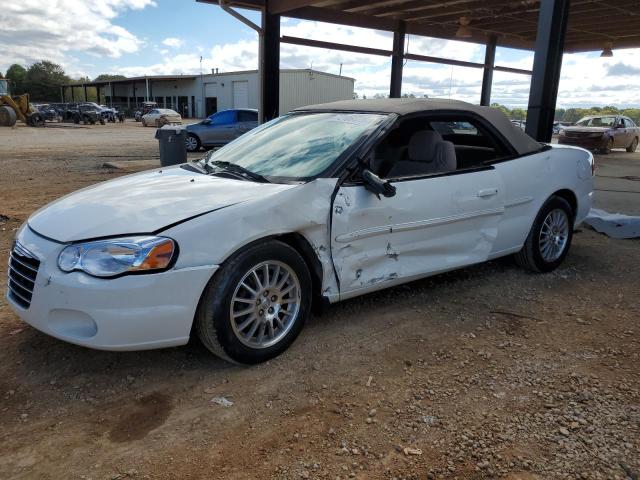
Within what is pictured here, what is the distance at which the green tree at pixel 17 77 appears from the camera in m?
88.2

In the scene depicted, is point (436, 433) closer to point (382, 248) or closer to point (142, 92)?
point (382, 248)

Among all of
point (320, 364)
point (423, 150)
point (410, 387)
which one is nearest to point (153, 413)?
point (320, 364)

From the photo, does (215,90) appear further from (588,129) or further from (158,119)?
(588,129)

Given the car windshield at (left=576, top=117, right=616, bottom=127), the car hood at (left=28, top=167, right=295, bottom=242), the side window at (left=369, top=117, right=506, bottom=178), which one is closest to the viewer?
the car hood at (left=28, top=167, right=295, bottom=242)

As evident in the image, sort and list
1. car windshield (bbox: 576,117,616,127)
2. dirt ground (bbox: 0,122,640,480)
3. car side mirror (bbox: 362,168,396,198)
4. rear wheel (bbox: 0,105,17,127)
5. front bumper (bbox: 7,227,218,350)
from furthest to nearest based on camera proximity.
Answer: rear wheel (bbox: 0,105,17,127), car windshield (bbox: 576,117,616,127), car side mirror (bbox: 362,168,396,198), front bumper (bbox: 7,227,218,350), dirt ground (bbox: 0,122,640,480)

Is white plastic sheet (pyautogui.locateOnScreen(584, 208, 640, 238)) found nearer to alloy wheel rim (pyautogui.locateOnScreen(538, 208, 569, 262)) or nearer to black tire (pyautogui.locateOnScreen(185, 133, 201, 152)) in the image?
alloy wheel rim (pyautogui.locateOnScreen(538, 208, 569, 262))

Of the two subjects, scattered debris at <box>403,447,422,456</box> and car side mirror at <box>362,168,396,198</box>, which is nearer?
scattered debris at <box>403,447,422,456</box>

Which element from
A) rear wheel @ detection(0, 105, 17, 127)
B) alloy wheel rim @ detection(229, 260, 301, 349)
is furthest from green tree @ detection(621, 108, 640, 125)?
alloy wheel rim @ detection(229, 260, 301, 349)

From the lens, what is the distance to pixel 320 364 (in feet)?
10.3

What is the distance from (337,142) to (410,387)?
66.8 inches

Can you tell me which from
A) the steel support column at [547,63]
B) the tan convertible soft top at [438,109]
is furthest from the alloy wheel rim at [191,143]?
the tan convertible soft top at [438,109]

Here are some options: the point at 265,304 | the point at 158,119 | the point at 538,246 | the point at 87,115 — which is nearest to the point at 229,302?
the point at 265,304

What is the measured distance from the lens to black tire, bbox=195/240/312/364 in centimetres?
284

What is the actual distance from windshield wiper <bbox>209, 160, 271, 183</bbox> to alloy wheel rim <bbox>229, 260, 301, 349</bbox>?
0.66m
